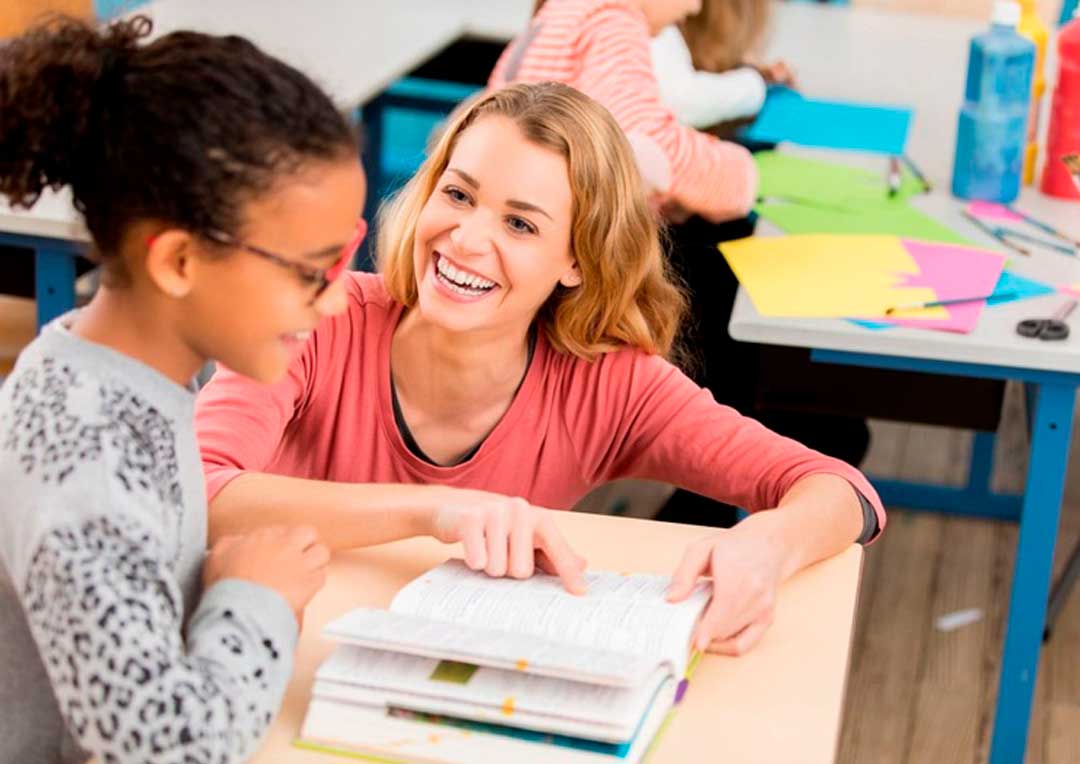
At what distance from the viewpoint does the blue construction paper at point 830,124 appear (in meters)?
2.78

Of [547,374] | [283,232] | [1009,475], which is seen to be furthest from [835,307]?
[1009,475]

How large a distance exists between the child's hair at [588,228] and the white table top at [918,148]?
36 cm

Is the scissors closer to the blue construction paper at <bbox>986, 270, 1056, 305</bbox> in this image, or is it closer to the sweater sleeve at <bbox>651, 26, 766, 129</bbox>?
the blue construction paper at <bbox>986, 270, 1056, 305</bbox>

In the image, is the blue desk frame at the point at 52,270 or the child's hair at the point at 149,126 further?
the blue desk frame at the point at 52,270

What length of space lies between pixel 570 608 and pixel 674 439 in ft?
1.61

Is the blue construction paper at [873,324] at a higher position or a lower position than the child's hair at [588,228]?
lower

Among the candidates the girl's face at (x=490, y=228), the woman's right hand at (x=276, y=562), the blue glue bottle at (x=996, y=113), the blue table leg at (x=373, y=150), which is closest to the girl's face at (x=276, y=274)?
the woman's right hand at (x=276, y=562)

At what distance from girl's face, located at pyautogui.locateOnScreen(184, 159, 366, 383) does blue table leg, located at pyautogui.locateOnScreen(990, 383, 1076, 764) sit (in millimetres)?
1269

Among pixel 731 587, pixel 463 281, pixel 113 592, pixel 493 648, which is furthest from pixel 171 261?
pixel 463 281

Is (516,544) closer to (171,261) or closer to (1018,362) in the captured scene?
(171,261)

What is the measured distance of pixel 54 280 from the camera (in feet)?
7.55

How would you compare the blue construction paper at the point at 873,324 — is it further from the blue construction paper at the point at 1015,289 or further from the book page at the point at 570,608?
the book page at the point at 570,608

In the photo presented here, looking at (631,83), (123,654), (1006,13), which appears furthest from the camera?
(1006,13)

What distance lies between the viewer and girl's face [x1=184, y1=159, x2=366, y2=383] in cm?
104
